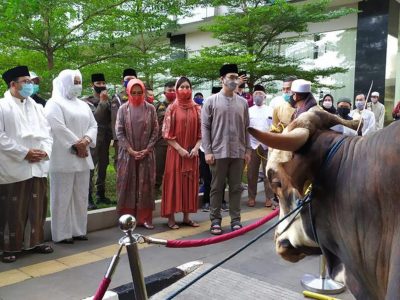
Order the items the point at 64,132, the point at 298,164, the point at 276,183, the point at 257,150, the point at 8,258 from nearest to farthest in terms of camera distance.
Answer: the point at 298,164, the point at 276,183, the point at 8,258, the point at 64,132, the point at 257,150

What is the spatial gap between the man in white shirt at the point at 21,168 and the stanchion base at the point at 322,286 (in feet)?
9.14

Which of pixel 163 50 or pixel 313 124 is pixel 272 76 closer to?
pixel 163 50

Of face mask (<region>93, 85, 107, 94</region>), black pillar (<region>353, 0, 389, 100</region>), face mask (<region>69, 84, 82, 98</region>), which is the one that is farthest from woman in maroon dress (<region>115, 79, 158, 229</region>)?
black pillar (<region>353, 0, 389, 100</region>)

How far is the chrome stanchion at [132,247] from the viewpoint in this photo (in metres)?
2.04

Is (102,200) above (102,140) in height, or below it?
below

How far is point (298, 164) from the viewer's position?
5.90 ft

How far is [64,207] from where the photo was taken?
520 cm

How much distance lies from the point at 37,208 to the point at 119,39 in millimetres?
4803

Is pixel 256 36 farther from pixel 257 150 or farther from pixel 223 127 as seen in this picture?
pixel 223 127

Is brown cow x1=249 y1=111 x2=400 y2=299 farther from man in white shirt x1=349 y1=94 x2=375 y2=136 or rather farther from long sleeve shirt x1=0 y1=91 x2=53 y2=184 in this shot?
long sleeve shirt x1=0 y1=91 x2=53 y2=184

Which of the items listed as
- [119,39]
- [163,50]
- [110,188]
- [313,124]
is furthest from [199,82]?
A: [313,124]

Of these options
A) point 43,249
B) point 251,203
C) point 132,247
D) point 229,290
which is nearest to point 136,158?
→ point 43,249

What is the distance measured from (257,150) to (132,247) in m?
5.41

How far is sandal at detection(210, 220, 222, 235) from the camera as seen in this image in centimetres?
574
